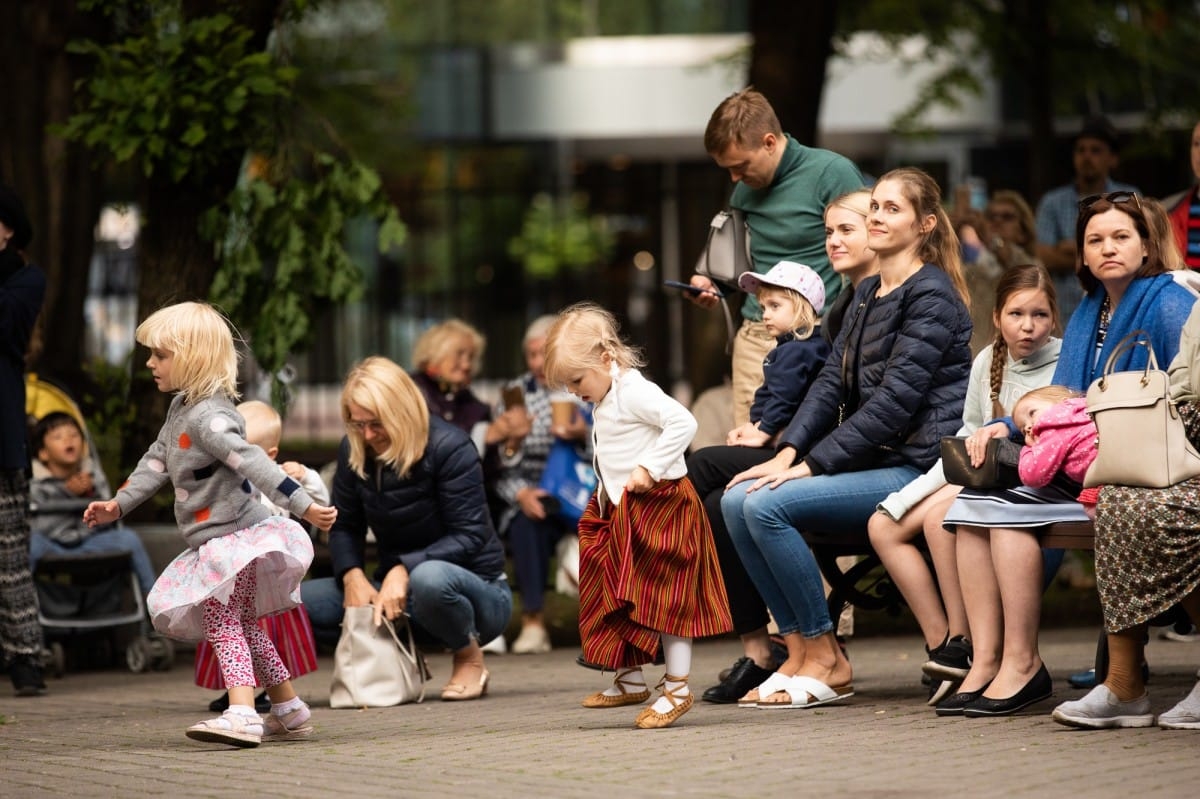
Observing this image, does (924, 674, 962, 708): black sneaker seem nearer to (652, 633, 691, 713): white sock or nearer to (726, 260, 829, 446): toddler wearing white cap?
(652, 633, 691, 713): white sock

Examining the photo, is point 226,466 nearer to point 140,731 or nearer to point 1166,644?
point 140,731

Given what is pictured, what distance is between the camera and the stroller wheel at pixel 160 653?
A: 10008mm

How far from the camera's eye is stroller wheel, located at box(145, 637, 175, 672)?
32.8ft

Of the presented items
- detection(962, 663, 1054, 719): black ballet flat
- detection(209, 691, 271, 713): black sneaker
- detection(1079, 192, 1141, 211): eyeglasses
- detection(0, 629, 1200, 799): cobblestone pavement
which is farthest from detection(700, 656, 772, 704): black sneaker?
detection(1079, 192, 1141, 211): eyeglasses

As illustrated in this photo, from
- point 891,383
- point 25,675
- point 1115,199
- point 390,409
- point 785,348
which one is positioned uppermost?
point 1115,199

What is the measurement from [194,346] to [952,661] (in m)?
2.97

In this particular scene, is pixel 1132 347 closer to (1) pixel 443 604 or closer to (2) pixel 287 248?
(1) pixel 443 604

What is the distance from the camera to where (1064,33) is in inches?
652

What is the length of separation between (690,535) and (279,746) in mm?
1647

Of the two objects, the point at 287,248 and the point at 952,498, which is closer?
the point at 952,498

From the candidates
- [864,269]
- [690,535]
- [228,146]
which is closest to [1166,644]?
[864,269]

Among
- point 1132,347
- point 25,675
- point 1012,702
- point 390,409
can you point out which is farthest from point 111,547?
point 1132,347

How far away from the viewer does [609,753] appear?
6.10m

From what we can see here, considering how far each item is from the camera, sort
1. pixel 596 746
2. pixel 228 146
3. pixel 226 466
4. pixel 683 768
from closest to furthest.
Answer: pixel 683 768 < pixel 596 746 < pixel 226 466 < pixel 228 146
